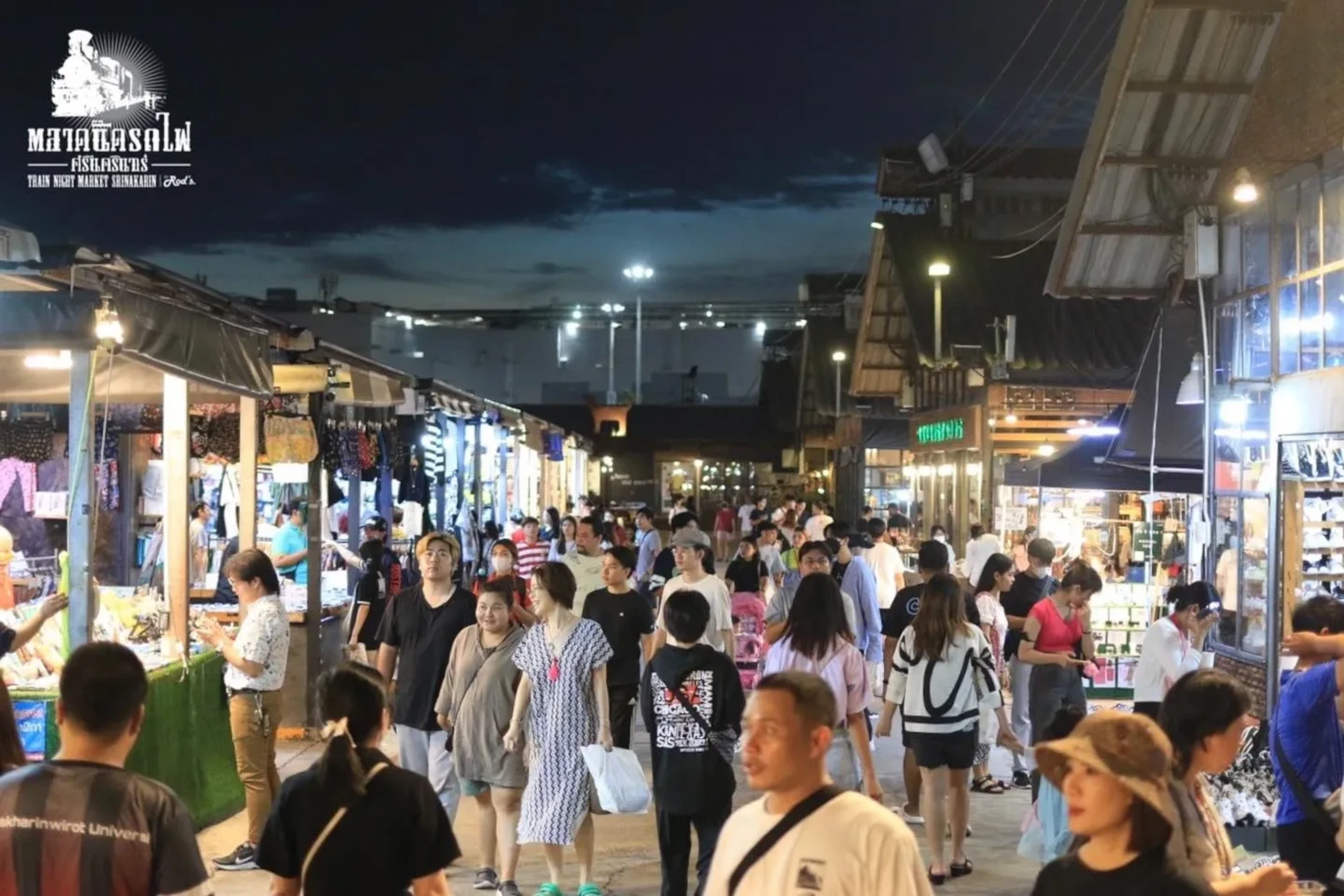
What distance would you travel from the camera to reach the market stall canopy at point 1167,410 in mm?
12703

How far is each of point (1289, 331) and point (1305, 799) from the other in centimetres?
609

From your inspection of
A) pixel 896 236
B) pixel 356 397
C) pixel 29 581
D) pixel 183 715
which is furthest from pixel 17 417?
pixel 896 236

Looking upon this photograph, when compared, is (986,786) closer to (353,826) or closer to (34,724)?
(34,724)

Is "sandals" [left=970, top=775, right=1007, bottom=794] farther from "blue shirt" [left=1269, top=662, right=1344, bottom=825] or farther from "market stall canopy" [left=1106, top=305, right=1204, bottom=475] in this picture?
"blue shirt" [left=1269, top=662, right=1344, bottom=825]

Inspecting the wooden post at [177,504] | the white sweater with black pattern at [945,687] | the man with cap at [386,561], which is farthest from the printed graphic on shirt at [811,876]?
the man with cap at [386,561]

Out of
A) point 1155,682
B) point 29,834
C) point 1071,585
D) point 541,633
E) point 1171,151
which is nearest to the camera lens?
point 29,834

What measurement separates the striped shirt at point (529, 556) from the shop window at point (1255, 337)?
7.22 metres

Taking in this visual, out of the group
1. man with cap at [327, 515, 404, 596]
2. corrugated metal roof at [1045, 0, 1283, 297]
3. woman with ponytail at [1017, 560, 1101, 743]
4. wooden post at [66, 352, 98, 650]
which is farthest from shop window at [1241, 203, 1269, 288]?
wooden post at [66, 352, 98, 650]

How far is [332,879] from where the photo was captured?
4016 mm

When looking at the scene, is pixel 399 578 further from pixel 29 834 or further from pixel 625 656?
pixel 29 834

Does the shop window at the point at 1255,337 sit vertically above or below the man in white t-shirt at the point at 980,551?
above

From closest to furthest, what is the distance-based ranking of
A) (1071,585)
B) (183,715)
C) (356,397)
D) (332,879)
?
(332,879) < (183,715) < (1071,585) < (356,397)

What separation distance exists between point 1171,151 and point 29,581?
34.1 ft

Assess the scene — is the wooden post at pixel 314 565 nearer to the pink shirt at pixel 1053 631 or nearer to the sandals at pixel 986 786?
the sandals at pixel 986 786
